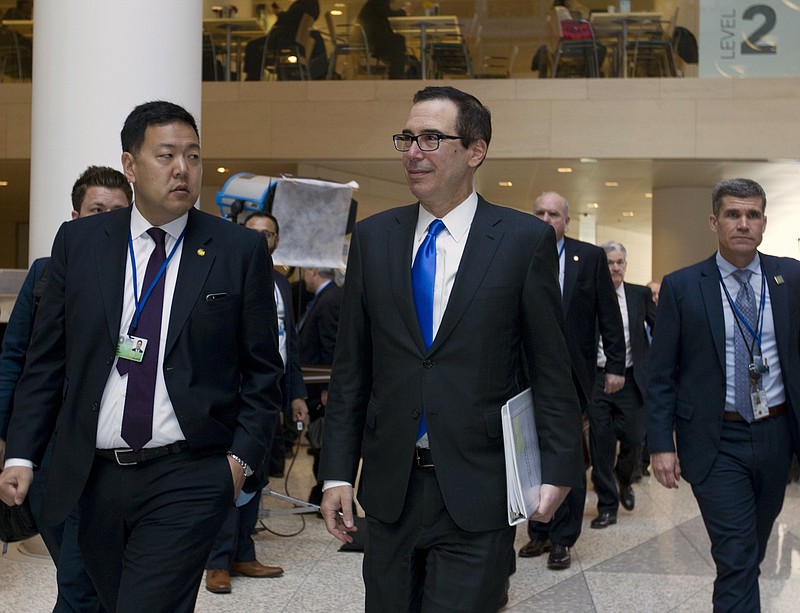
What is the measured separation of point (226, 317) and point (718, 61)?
12661mm

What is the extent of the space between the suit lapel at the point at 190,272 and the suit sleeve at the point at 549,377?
817 mm

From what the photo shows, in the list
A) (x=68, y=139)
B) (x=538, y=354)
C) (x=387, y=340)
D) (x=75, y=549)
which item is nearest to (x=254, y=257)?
(x=387, y=340)

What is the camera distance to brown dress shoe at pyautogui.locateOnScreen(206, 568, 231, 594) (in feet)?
16.0

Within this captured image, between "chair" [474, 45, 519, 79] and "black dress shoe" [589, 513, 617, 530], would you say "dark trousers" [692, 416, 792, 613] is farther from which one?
"chair" [474, 45, 519, 79]

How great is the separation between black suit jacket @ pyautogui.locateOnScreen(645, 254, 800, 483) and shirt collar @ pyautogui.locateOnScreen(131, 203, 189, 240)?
1997mm

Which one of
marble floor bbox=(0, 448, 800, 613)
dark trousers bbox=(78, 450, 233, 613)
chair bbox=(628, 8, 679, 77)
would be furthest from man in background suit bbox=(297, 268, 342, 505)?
chair bbox=(628, 8, 679, 77)

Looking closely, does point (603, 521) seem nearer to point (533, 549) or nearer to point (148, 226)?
point (533, 549)

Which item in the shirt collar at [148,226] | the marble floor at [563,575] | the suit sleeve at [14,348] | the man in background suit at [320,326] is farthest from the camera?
the man in background suit at [320,326]

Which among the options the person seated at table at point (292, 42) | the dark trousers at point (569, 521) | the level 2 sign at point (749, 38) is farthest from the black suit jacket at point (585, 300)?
the person seated at table at point (292, 42)

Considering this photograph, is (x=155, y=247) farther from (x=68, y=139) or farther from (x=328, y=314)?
(x=328, y=314)

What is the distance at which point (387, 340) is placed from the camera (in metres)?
2.58

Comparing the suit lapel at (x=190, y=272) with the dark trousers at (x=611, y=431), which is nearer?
the suit lapel at (x=190, y=272)

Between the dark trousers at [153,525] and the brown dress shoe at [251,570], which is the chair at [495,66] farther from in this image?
the dark trousers at [153,525]

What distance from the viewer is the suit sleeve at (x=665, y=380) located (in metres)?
4.02
